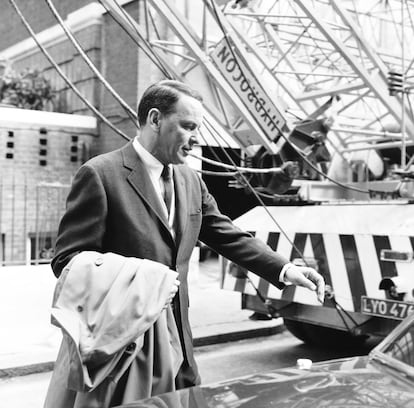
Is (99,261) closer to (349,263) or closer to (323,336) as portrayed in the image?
(349,263)

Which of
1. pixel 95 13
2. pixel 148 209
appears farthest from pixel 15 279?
pixel 148 209

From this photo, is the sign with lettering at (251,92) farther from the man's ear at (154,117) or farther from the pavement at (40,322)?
the man's ear at (154,117)

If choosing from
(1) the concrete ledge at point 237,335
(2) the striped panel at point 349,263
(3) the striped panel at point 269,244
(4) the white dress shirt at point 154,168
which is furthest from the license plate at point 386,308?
(4) the white dress shirt at point 154,168

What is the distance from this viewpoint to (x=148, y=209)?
7.83ft

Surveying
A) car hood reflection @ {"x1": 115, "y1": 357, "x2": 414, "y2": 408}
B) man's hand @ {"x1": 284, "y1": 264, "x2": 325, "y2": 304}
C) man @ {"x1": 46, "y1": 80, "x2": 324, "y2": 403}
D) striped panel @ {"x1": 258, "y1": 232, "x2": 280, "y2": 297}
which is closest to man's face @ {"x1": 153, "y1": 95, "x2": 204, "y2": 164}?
man @ {"x1": 46, "y1": 80, "x2": 324, "y2": 403}

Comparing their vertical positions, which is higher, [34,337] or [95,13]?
[95,13]

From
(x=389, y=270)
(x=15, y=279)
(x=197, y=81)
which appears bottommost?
(x=389, y=270)

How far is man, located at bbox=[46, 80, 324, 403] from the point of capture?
7.52ft

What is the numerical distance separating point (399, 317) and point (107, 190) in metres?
2.86

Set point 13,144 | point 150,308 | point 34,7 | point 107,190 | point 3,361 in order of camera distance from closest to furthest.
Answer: point 150,308
point 107,190
point 3,361
point 13,144
point 34,7

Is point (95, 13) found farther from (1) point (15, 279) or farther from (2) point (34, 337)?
(2) point (34, 337)

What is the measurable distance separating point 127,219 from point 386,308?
2810mm

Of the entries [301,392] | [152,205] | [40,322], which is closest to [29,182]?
[40,322]

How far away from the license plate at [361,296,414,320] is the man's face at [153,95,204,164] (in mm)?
2577
